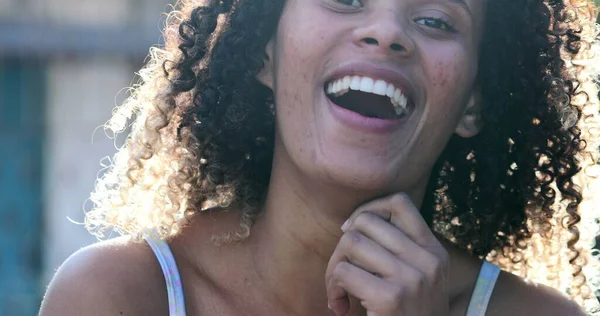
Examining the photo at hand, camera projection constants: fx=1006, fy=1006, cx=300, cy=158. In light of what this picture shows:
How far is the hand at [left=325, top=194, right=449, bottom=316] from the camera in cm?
254

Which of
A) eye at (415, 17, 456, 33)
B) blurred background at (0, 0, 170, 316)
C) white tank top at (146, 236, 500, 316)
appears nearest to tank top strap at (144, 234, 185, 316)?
white tank top at (146, 236, 500, 316)

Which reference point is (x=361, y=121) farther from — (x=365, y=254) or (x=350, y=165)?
(x=365, y=254)

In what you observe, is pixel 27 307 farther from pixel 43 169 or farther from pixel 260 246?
pixel 260 246

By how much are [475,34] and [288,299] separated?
3.09ft

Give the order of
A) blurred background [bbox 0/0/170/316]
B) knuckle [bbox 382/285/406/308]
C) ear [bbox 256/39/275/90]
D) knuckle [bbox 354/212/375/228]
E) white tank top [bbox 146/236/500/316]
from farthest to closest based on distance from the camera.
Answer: blurred background [bbox 0/0/170/316] < ear [bbox 256/39/275/90] < white tank top [bbox 146/236/500/316] < knuckle [bbox 354/212/375/228] < knuckle [bbox 382/285/406/308]

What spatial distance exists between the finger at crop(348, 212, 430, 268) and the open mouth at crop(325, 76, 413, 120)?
0.32 meters

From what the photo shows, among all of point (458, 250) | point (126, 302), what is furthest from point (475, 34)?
point (126, 302)

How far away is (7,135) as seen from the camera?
24.2ft

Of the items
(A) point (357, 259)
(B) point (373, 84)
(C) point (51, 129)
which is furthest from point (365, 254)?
(C) point (51, 129)

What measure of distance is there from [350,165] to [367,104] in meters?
0.29

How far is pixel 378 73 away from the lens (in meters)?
2.66

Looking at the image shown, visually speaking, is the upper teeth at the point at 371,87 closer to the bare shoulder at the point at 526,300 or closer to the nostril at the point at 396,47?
the nostril at the point at 396,47

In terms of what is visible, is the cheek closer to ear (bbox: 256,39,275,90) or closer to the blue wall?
ear (bbox: 256,39,275,90)

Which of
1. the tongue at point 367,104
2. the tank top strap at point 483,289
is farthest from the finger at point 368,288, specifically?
the tank top strap at point 483,289
